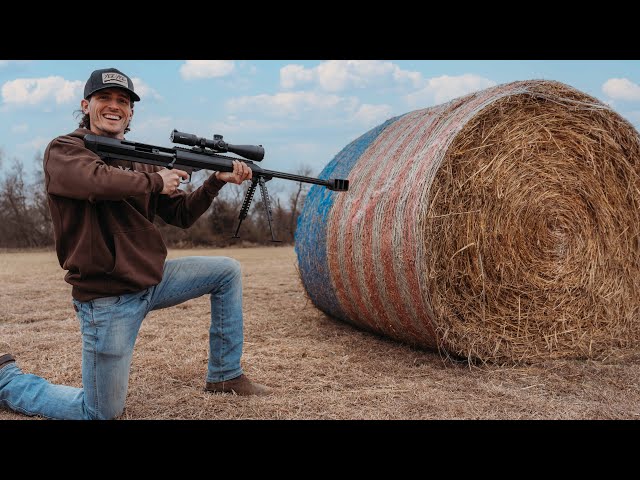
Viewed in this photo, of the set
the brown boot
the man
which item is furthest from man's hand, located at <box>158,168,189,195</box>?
the brown boot

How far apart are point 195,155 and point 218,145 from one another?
18 centimetres

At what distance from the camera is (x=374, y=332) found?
577 centimetres

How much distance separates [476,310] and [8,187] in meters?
27.5

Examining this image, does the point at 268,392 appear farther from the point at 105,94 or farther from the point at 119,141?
the point at 105,94

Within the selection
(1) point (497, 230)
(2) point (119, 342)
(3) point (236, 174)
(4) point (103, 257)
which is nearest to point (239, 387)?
(2) point (119, 342)

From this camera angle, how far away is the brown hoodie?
10.7ft

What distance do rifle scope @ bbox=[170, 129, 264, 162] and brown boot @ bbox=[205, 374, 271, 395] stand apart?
1.46m

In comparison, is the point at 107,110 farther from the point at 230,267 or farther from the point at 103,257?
the point at 230,267

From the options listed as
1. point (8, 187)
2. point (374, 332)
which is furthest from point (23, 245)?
point (374, 332)

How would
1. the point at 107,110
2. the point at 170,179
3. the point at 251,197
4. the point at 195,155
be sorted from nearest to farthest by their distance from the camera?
1. the point at 170,179
2. the point at 107,110
3. the point at 195,155
4. the point at 251,197

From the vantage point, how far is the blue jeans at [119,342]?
346 centimetres

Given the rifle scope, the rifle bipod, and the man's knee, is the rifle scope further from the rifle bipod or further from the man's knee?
the man's knee

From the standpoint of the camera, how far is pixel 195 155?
379 centimetres

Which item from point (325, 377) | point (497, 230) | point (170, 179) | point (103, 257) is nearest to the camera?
point (103, 257)
